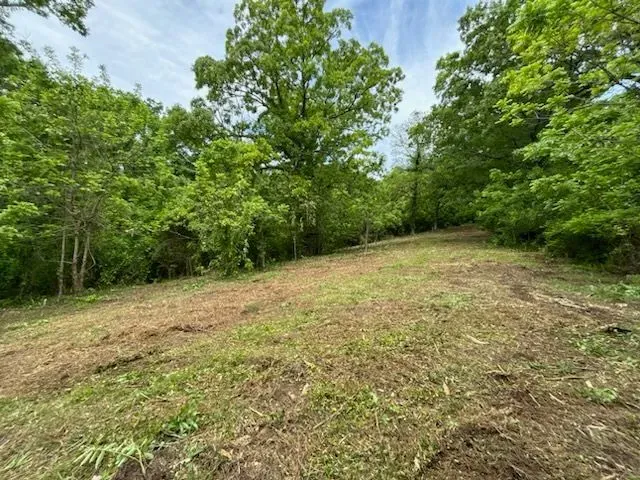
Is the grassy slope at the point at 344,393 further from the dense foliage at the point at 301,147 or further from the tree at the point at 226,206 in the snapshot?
the tree at the point at 226,206

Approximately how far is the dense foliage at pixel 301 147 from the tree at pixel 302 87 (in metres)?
0.07

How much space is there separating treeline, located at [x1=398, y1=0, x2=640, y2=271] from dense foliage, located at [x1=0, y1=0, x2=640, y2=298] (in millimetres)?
32

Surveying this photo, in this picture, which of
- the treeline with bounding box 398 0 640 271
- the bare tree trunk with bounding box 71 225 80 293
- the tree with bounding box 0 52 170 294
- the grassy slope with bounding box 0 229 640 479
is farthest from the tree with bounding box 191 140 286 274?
the treeline with bounding box 398 0 640 271

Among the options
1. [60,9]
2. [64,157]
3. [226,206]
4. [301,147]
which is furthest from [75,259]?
[301,147]

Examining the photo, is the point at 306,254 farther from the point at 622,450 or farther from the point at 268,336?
the point at 622,450

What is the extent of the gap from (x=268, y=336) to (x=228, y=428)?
138cm

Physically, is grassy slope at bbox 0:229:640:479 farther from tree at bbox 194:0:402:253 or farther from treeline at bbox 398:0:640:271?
tree at bbox 194:0:402:253

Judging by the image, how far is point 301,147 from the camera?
12.6 meters

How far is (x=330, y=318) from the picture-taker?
3.57 meters

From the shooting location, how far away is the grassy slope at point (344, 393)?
155 cm

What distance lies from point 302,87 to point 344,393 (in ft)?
42.3

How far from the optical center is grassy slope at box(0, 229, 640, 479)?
155 centimetres

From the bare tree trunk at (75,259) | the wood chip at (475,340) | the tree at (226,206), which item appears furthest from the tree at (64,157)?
the wood chip at (475,340)

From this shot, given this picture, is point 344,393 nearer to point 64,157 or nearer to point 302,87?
point 64,157
